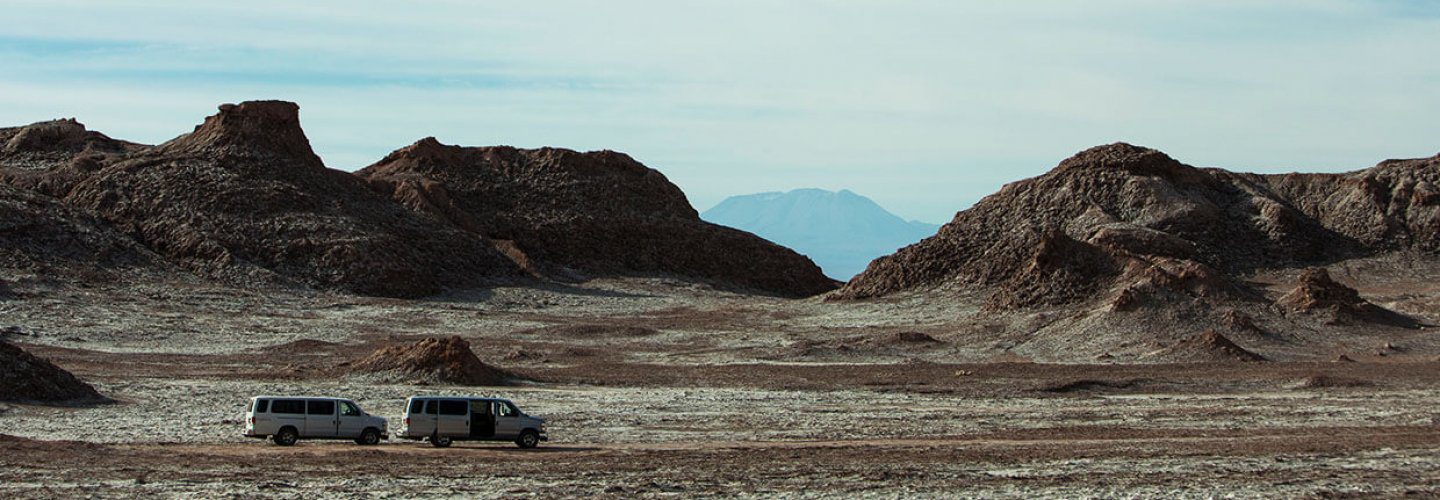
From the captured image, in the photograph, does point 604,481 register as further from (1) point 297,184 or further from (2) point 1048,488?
(1) point 297,184

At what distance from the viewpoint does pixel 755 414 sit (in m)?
37.7

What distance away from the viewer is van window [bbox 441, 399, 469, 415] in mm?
29828

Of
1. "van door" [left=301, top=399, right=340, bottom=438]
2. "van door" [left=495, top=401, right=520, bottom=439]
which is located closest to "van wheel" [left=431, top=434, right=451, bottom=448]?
"van door" [left=495, top=401, right=520, bottom=439]

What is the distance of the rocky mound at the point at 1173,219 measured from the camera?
8219 cm

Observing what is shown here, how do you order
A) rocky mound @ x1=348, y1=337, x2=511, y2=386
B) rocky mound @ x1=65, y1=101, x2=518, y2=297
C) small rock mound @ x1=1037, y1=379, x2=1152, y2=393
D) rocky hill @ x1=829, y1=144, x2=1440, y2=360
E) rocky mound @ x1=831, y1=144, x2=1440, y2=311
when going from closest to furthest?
small rock mound @ x1=1037, y1=379, x2=1152, y2=393
rocky mound @ x1=348, y1=337, x2=511, y2=386
rocky hill @ x1=829, y1=144, x2=1440, y2=360
rocky mound @ x1=831, y1=144, x2=1440, y2=311
rocky mound @ x1=65, y1=101, x2=518, y2=297

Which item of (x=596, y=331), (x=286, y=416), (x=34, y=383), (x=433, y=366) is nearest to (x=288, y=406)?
(x=286, y=416)

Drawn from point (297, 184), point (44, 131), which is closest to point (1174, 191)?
point (297, 184)

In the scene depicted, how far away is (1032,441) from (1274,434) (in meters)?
4.85

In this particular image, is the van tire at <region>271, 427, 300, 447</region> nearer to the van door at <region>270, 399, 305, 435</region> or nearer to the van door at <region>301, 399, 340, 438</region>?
the van door at <region>270, 399, 305, 435</region>

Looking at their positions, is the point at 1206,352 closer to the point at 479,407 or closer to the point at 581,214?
the point at 479,407

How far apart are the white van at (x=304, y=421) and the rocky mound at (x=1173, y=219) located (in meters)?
47.0

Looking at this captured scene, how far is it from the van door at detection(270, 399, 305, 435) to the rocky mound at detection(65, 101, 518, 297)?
175ft

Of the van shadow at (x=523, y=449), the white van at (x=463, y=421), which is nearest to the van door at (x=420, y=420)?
the white van at (x=463, y=421)

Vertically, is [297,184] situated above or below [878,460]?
above
